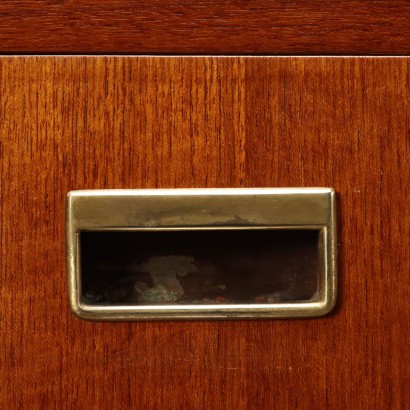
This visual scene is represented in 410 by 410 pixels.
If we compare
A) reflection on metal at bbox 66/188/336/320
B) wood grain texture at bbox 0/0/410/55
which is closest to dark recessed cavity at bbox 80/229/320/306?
reflection on metal at bbox 66/188/336/320

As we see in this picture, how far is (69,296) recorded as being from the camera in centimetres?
35

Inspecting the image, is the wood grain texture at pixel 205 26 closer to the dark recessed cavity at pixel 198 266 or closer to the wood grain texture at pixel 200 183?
the wood grain texture at pixel 200 183

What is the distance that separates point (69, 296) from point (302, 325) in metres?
0.14

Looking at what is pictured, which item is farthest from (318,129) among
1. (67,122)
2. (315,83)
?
(67,122)

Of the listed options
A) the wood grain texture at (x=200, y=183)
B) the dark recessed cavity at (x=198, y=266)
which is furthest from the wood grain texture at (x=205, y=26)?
the dark recessed cavity at (x=198, y=266)

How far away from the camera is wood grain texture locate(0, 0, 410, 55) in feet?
1.13

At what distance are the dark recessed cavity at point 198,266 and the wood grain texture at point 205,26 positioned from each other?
111 millimetres

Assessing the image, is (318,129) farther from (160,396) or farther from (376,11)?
(160,396)

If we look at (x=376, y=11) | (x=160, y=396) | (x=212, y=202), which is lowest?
(x=160, y=396)

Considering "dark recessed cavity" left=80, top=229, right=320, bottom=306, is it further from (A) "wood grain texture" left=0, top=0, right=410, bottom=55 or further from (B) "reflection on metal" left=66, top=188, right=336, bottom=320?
(A) "wood grain texture" left=0, top=0, right=410, bottom=55

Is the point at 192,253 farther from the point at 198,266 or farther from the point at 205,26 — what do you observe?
the point at 205,26

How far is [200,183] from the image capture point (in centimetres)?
35

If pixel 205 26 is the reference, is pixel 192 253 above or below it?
below

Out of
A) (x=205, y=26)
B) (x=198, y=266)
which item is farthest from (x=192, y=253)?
(x=205, y=26)
